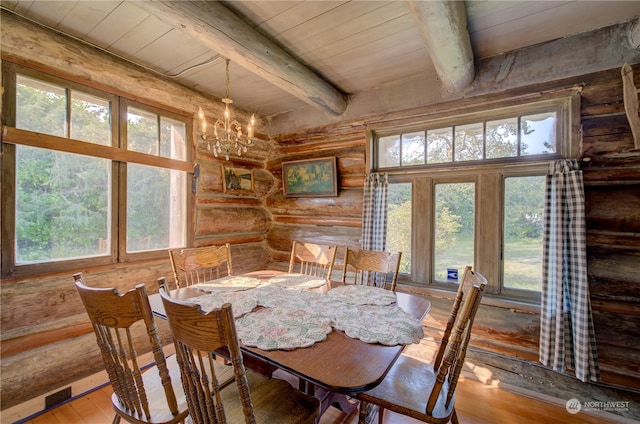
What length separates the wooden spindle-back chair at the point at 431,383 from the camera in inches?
45.0

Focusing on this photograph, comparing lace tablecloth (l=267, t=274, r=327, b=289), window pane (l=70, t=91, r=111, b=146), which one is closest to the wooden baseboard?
lace tablecloth (l=267, t=274, r=327, b=289)

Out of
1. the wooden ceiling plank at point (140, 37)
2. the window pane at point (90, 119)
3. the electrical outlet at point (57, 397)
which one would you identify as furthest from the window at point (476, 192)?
the electrical outlet at point (57, 397)

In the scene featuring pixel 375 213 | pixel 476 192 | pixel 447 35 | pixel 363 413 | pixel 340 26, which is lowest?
pixel 363 413

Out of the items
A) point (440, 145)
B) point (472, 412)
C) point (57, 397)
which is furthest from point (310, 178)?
point (57, 397)

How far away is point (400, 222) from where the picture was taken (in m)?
2.90

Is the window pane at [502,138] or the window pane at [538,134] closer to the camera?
the window pane at [538,134]

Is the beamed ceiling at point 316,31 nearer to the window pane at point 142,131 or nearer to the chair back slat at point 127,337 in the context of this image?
the window pane at point 142,131

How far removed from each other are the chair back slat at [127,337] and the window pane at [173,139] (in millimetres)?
1874

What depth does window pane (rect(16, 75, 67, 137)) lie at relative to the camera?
194 cm

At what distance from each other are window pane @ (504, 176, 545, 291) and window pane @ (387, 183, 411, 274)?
2.77 ft

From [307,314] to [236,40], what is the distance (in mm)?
1827

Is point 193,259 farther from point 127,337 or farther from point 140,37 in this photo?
point 140,37

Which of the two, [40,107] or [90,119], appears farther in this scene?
[90,119]

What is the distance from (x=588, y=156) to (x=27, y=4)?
13.2 feet
